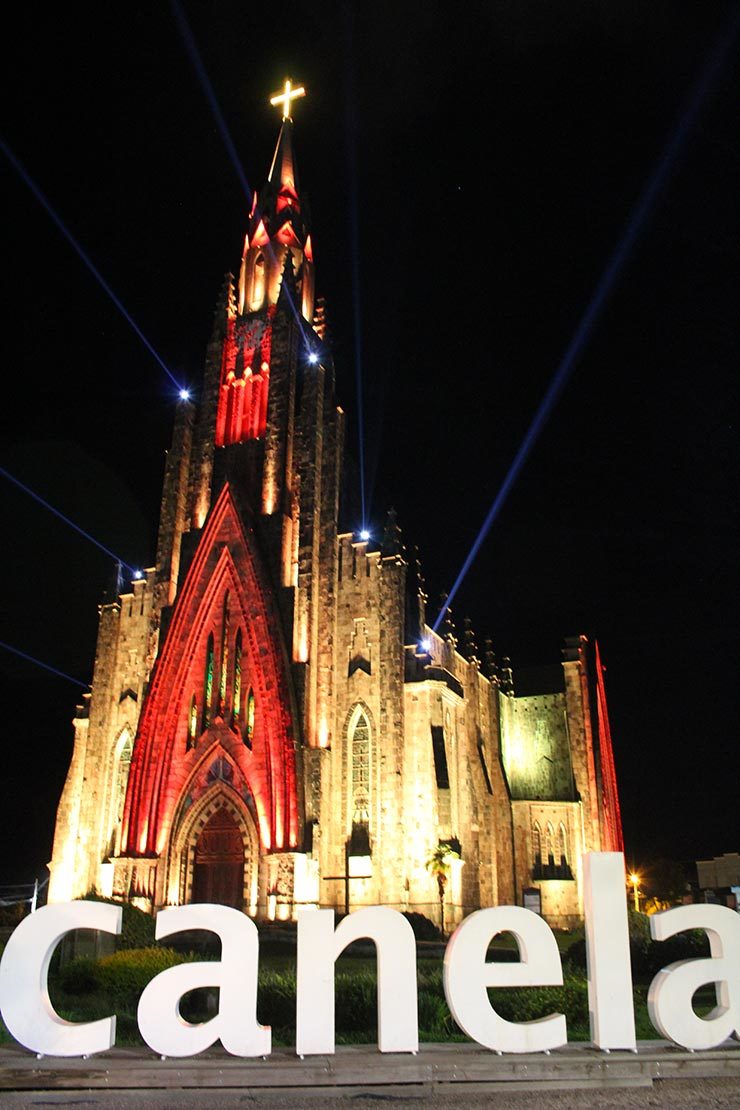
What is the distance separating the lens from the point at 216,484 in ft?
145

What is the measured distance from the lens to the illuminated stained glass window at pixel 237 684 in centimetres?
3900

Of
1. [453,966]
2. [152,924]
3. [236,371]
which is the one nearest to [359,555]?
[236,371]

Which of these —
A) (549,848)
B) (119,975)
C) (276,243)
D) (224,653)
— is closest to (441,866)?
(224,653)

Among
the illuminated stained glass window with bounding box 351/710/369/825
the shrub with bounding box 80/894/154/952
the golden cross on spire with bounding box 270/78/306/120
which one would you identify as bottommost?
the shrub with bounding box 80/894/154/952

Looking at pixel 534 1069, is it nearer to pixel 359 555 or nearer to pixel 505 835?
pixel 359 555

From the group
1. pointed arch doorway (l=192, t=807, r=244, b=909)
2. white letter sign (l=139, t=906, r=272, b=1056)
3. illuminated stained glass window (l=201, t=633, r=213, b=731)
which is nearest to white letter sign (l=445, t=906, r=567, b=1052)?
white letter sign (l=139, t=906, r=272, b=1056)

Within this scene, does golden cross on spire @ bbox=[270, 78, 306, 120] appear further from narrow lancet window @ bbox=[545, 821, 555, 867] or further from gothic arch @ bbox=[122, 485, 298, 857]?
narrow lancet window @ bbox=[545, 821, 555, 867]

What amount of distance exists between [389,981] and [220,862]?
90.0 ft

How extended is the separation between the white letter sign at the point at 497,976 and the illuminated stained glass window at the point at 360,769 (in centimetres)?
2527

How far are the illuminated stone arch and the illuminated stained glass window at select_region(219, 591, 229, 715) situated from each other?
12.0 ft

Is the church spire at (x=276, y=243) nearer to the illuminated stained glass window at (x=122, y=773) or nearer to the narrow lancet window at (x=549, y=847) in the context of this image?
the illuminated stained glass window at (x=122, y=773)

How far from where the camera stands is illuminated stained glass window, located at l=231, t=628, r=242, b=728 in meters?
39.0

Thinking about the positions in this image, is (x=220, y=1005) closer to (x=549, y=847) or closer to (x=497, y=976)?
(x=497, y=976)

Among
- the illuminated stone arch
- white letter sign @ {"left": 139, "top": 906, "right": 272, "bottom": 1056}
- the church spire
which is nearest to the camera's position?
white letter sign @ {"left": 139, "top": 906, "right": 272, "bottom": 1056}
